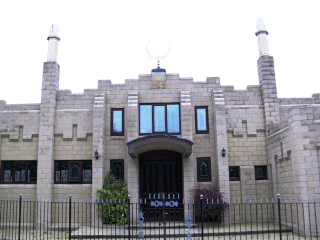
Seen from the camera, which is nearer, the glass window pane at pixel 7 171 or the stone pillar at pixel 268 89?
the stone pillar at pixel 268 89

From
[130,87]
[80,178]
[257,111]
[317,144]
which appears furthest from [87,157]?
[317,144]

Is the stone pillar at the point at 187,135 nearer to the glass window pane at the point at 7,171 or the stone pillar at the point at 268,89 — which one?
the stone pillar at the point at 268,89

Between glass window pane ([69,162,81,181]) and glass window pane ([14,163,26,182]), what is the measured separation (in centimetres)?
225

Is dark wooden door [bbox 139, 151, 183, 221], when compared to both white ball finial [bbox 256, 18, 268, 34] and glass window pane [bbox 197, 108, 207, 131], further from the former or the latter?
white ball finial [bbox 256, 18, 268, 34]

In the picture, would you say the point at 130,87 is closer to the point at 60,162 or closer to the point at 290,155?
the point at 60,162

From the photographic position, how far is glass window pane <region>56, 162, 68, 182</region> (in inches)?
572

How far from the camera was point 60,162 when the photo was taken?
48.2ft

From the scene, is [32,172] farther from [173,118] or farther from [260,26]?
[260,26]

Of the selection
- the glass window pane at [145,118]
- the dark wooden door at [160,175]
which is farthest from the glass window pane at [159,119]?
the dark wooden door at [160,175]

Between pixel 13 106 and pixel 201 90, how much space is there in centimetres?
913

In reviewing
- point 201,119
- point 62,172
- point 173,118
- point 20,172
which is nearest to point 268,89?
point 201,119

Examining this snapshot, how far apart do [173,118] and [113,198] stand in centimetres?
454

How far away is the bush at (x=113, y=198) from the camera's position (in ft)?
42.5

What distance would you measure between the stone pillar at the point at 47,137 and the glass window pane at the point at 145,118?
13.7ft
